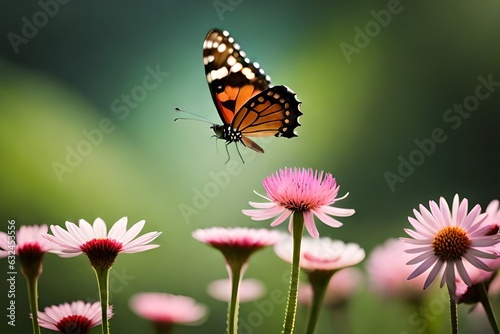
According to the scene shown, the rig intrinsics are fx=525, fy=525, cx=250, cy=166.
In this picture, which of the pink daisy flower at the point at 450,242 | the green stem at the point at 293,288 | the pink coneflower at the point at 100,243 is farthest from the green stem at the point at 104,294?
the pink daisy flower at the point at 450,242

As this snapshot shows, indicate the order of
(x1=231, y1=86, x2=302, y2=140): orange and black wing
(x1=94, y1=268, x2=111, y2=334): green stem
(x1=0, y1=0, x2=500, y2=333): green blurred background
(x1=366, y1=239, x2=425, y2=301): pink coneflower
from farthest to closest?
(x1=0, y1=0, x2=500, y2=333): green blurred background < (x1=231, y1=86, x2=302, y2=140): orange and black wing < (x1=366, y1=239, x2=425, y2=301): pink coneflower < (x1=94, y1=268, x2=111, y2=334): green stem

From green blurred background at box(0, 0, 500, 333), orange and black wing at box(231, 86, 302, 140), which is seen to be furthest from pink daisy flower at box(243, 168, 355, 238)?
green blurred background at box(0, 0, 500, 333)

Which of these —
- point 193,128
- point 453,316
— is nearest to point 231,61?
point 193,128

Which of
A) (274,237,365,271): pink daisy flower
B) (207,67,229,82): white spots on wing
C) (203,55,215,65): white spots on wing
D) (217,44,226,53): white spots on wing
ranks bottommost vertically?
(274,237,365,271): pink daisy flower

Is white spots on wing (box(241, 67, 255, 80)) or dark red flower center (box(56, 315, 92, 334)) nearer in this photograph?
dark red flower center (box(56, 315, 92, 334))

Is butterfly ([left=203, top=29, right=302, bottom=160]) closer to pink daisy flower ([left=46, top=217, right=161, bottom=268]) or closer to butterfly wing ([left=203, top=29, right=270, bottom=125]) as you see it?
butterfly wing ([left=203, top=29, right=270, bottom=125])

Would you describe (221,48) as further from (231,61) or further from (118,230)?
(118,230)
